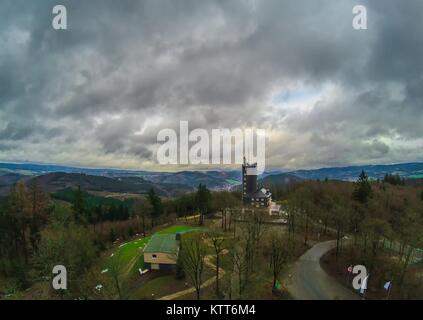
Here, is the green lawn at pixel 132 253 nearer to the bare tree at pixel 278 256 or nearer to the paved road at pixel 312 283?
the bare tree at pixel 278 256

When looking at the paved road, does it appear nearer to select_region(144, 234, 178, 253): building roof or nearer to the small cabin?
the small cabin

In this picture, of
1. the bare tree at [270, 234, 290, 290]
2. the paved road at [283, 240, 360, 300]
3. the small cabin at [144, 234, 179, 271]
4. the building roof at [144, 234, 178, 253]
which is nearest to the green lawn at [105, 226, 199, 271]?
the small cabin at [144, 234, 179, 271]

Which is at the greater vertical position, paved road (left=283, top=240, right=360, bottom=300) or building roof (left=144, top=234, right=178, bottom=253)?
building roof (left=144, top=234, right=178, bottom=253)

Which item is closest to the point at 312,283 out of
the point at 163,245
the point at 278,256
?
the point at 278,256

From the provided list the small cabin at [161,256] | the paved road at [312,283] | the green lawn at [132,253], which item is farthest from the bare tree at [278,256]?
the green lawn at [132,253]

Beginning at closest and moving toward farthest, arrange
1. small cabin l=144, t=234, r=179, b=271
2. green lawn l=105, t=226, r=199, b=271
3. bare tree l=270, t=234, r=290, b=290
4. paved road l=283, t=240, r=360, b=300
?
paved road l=283, t=240, r=360, b=300, bare tree l=270, t=234, r=290, b=290, small cabin l=144, t=234, r=179, b=271, green lawn l=105, t=226, r=199, b=271

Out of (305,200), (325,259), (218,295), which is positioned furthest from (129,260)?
(305,200)
